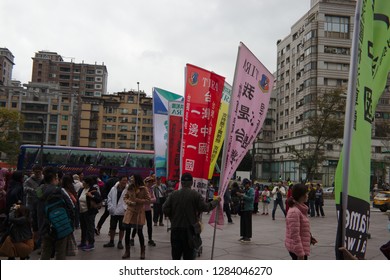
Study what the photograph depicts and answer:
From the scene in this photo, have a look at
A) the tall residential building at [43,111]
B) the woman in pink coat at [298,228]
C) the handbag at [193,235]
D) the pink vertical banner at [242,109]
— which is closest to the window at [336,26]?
the pink vertical banner at [242,109]

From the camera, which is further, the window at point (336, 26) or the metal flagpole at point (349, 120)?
the window at point (336, 26)

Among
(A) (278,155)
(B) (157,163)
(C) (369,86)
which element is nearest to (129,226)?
(B) (157,163)

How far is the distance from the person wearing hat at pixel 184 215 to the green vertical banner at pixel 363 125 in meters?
2.52

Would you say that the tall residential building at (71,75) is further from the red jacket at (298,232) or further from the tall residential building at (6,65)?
the red jacket at (298,232)

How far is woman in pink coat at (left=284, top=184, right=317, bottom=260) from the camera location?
4.86m

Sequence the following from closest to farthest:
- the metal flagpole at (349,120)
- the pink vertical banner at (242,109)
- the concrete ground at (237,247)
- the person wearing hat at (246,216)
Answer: the metal flagpole at (349,120)
the pink vertical banner at (242,109)
the concrete ground at (237,247)
the person wearing hat at (246,216)

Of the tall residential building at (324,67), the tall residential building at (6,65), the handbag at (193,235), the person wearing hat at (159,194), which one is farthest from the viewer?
the tall residential building at (6,65)

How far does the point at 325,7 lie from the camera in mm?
51875

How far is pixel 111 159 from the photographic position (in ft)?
90.1

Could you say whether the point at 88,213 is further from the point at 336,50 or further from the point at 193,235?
the point at 336,50

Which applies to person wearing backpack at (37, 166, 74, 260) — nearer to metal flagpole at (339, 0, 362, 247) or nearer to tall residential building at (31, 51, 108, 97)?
metal flagpole at (339, 0, 362, 247)

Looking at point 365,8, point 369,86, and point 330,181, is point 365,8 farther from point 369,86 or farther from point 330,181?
point 330,181

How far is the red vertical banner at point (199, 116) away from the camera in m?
7.53

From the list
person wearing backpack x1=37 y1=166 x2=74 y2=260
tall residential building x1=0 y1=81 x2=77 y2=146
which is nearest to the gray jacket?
person wearing backpack x1=37 y1=166 x2=74 y2=260
